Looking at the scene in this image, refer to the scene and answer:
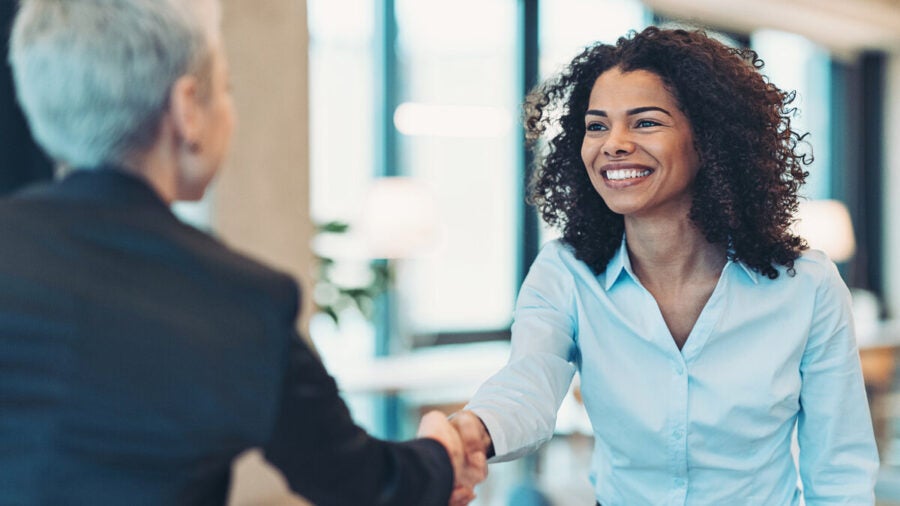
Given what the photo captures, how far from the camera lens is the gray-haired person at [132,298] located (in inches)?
39.0

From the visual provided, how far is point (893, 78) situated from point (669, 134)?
9.13 metres

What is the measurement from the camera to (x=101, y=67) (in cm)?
107

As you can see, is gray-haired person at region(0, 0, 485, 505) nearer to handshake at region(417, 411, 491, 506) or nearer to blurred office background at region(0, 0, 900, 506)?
handshake at region(417, 411, 491, 506)

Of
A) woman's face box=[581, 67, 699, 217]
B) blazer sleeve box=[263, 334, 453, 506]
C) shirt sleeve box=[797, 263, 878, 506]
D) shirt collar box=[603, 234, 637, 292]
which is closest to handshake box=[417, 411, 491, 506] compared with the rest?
blazer sleeve box=[263, 334, 453, 506]

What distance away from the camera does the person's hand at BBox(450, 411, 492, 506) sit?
5.58 ft

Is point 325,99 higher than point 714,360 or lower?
higher

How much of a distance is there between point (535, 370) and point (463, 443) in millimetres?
271

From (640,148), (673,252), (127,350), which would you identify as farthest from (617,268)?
(127,350)

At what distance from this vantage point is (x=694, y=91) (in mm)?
1929

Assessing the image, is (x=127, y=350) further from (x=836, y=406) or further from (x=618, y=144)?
(x=836, y=406)

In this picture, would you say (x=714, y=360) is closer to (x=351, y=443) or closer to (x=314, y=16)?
(x=351, y=443)

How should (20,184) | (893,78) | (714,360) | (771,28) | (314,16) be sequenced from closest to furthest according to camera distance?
(714,360) < (20,184) < (314,16) < (771,28) < (893,78)

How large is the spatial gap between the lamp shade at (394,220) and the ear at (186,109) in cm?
437

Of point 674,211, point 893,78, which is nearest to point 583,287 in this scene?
point 674,211
